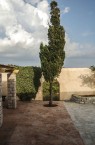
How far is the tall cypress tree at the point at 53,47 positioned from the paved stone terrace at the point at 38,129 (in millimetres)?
4633

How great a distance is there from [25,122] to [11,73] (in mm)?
5922

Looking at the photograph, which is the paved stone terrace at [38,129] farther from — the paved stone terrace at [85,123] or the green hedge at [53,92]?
the green hedge at [53,92]

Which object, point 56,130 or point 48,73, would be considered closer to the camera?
point 56,130

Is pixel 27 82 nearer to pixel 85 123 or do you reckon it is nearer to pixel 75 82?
pixel 75 82

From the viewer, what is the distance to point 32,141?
1056cm

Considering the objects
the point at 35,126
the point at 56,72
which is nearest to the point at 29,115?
the point at 35,126

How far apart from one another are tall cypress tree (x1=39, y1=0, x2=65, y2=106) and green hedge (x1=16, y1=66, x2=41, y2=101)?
111 inches

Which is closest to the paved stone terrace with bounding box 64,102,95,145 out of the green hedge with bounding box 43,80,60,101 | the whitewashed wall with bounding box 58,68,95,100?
the whitewashed wall with bounding box 58,68,95,100

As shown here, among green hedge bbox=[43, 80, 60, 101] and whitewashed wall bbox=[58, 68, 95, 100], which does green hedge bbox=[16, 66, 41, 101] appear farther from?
whitewashed wall bbox=[58, 68, 95, 100]

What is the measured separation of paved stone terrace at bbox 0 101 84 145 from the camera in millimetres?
10555

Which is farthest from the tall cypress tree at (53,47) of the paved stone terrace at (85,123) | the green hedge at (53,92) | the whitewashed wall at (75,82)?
the paved stone terrace at (85,123)

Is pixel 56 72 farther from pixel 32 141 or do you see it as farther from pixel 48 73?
pixel 32 141

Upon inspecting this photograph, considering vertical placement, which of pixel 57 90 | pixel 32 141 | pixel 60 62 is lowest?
pixel 32 141

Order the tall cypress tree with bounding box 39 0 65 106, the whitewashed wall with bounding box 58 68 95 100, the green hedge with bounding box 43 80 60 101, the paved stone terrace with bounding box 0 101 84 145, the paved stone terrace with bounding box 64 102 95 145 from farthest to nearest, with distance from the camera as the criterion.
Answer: the whitewashed wall with bounding box 58 68 95 100
the green hedge with bounding box 43 80 60 101
the tall cypress tree with bounding box 39 0 65 106
the paved stone terrace with bounding box 64 102 95 145
the paved stone terrace with bounding box 0 101 84 145
